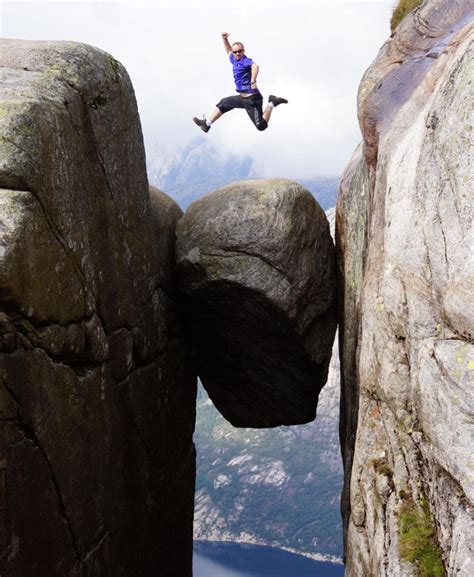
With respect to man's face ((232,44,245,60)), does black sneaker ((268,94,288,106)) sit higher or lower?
lower

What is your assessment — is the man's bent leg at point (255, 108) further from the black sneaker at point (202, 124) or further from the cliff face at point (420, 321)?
the cliff face at point (420, 321)

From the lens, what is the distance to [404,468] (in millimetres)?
11805

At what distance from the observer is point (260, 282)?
19.1 metres

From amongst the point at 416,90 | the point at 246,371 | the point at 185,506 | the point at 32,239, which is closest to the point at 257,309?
the point at 246,371

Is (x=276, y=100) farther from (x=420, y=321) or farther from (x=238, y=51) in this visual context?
(x=420, y=321)

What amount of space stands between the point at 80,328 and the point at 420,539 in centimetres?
655

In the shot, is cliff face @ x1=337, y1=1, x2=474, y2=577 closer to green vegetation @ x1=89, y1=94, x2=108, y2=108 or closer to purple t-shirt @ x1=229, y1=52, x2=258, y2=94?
green vegetation @ x1=89, y1=94, x2=108, y2=108

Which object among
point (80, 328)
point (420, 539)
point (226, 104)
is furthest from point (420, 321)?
point (226, 104)

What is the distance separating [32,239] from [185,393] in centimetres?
961

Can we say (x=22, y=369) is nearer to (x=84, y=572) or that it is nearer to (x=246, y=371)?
(x=84, y=572)

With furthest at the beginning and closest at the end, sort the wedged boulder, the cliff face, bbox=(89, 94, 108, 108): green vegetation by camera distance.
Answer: the wedged boulder → bbox=(89, 94, 108, 108): green vegetation → the cliff face

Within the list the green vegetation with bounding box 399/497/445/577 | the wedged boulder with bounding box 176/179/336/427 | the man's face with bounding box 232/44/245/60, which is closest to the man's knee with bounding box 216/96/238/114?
the man's face with bounding box 232/44/245/60

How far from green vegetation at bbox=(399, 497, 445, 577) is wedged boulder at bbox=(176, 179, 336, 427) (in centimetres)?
861

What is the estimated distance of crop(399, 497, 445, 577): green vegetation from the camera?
10352mm
